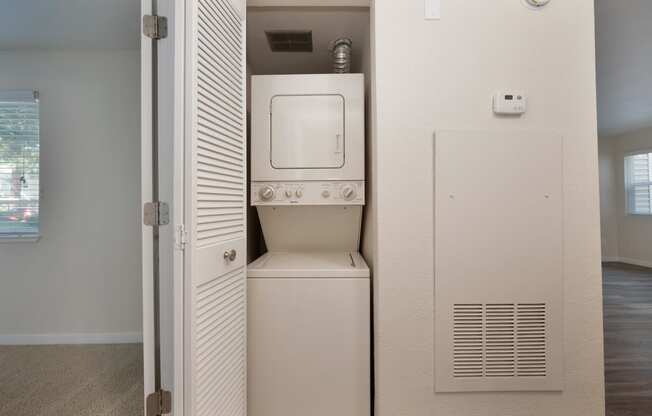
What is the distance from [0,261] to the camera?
288 centimetres

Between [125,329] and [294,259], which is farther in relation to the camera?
[125,329]

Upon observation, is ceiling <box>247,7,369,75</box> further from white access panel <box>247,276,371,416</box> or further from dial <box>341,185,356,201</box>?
white access panel <box>247,276,371,416</box>

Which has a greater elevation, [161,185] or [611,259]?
[161,185]

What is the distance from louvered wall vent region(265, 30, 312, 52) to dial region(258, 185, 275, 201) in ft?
3.73

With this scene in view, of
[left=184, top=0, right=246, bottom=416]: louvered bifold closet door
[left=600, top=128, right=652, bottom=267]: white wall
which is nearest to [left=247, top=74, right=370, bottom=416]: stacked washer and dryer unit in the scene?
[left=184, top=0, right=246, bottom=416]: louvered bifold closet door

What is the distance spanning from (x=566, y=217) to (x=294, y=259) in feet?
5.16

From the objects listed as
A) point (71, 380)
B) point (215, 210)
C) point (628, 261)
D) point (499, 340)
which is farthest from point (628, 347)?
point (628, 261)

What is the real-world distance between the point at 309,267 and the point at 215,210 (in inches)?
25.8

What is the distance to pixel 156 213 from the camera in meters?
1.39

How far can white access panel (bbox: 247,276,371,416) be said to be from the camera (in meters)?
1.70

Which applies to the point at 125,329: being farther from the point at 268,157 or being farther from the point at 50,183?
the point at 268,157

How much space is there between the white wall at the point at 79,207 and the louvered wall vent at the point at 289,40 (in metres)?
1.49

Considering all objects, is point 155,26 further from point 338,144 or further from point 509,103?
point 509,103

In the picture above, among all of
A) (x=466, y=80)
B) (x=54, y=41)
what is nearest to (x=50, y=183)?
(x=54, y=41)
